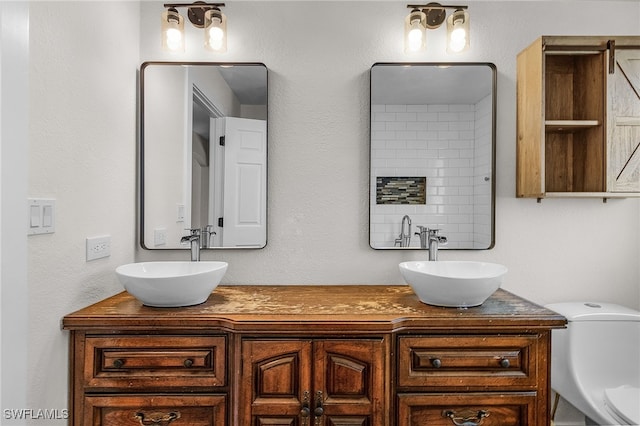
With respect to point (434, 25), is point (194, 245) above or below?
below

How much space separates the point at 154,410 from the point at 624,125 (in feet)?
7.58

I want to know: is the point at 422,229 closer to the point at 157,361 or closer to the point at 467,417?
the point at 467,417

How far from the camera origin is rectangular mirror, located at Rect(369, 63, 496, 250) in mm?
2098

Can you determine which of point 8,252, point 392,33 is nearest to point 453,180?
point 392,33

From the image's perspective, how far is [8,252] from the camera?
121 cm

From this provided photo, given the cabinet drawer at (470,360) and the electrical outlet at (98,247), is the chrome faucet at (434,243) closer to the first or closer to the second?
the cabinet drawer at (470,360)

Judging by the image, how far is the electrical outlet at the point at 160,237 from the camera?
2107mm

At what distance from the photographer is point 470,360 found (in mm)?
1518

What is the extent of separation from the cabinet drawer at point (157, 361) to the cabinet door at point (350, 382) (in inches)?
14.1

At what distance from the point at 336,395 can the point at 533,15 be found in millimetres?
2048

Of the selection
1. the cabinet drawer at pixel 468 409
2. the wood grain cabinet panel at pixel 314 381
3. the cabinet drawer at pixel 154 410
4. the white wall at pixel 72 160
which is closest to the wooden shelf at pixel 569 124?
the cabinet drawer at pixel 468 409

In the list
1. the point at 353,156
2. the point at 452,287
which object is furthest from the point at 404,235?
the point at 452,287

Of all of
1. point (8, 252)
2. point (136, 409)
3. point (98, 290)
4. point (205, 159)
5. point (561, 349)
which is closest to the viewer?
point (8, 252)

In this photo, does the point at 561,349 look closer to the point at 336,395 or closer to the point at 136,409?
the point at 336,395
